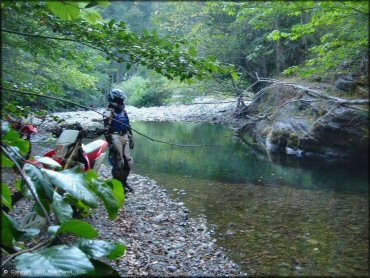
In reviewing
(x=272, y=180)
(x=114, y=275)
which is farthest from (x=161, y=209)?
(x=114, y=275)

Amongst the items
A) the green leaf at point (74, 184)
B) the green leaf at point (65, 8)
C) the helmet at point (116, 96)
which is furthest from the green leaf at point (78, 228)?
the helmet at point (116, 96)

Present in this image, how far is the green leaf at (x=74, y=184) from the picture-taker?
3.54 ft

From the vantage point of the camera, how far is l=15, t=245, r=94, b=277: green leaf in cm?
79

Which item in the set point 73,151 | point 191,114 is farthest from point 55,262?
point 191,114

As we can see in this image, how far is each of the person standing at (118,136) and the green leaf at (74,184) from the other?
4866 mm

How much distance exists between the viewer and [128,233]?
4531 mm

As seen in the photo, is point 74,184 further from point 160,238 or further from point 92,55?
point 92,55

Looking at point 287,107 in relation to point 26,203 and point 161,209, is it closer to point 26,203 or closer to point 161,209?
point 161,209

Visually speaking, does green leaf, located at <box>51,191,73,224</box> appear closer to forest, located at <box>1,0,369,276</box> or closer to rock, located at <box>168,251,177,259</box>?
forest, located at <box>1,0,369,276</box>

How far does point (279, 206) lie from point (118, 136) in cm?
340

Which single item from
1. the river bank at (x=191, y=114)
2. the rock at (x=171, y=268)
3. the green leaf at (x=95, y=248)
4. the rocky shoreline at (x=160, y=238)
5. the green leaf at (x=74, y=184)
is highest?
the green leaf at (x=74, y=184)

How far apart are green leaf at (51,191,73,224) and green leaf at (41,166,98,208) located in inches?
3.6

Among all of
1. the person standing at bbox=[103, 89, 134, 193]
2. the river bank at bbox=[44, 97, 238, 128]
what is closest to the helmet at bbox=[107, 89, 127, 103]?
the person standing at bbox=[103, 89, 134, 193]

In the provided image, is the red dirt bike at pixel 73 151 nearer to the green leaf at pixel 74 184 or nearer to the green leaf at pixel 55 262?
the green leaf at pixel 74 184
